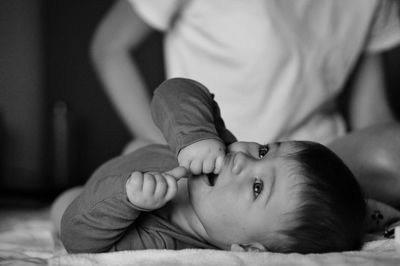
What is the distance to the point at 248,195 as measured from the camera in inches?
37.5

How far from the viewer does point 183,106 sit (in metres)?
1.10

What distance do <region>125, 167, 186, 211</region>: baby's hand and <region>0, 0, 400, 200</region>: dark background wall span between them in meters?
1.35

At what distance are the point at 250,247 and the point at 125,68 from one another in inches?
29.2

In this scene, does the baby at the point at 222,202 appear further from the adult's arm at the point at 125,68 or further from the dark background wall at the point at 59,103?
the dark background wall at the point at 59,103

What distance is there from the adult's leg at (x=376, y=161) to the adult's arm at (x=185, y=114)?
0.38 metres

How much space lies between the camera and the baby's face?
3.06 feet

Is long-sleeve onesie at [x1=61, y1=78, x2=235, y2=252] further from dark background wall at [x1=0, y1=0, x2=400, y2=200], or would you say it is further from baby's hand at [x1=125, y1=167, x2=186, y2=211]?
dark background wall at [x1=0, y1=0, x2=400, y2=200]

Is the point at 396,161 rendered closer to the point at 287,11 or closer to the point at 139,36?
the point at 287,11

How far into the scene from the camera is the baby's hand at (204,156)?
0.99 m

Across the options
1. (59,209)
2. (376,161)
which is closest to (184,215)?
(59,209)

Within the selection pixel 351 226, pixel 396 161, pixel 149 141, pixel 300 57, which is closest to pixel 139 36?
pixel 149 141

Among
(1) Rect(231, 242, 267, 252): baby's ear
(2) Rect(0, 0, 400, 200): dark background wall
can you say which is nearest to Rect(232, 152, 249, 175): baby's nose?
(1) Rect(231, 242, 267, 252): baby's ear

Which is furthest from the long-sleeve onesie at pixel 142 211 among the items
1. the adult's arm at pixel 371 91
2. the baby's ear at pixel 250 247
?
the adult's arm at pixel 371 91

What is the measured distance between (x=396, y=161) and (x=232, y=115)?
398mm
